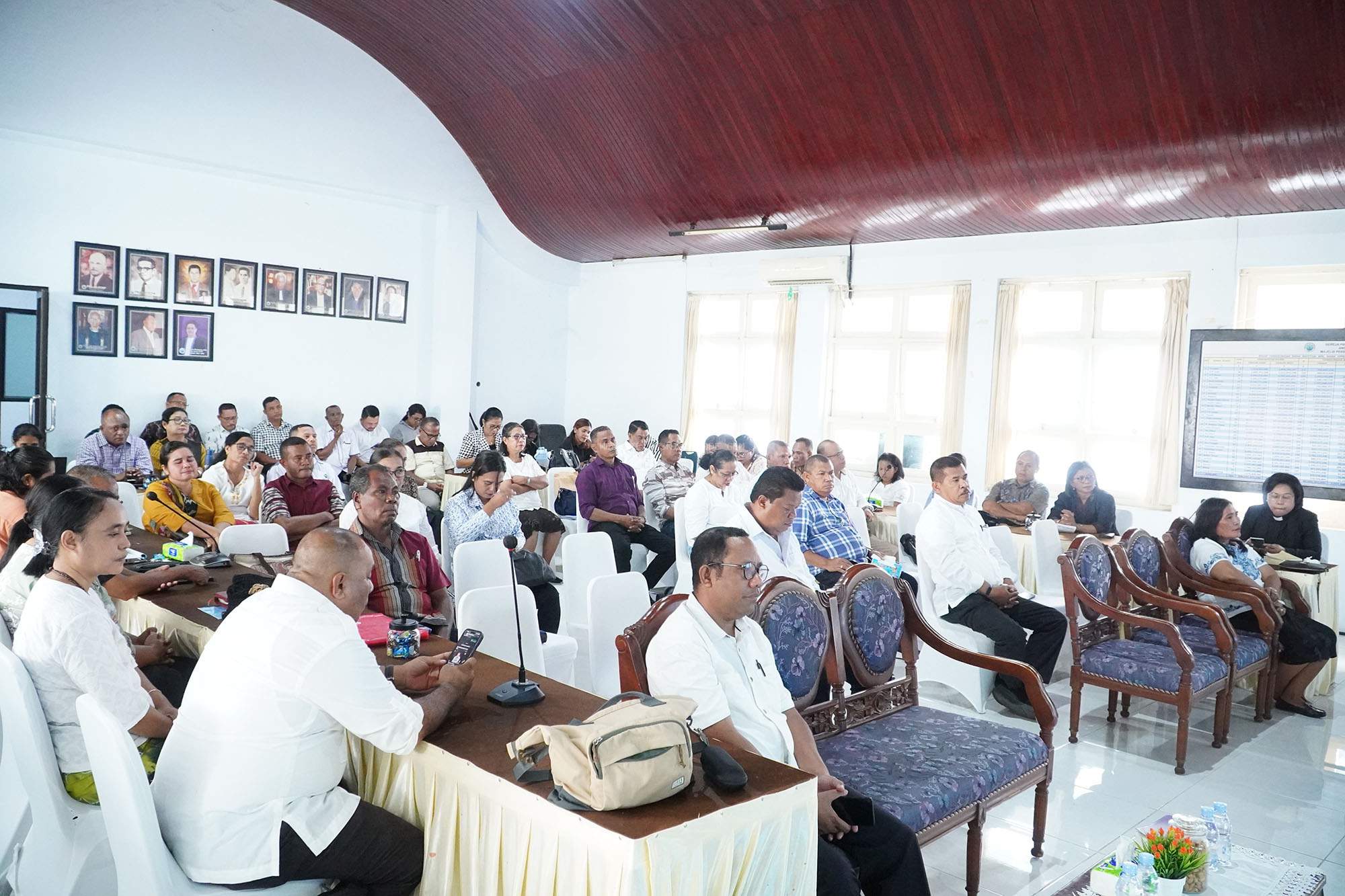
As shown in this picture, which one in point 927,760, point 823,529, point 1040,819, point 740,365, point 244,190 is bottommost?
point 1040,819

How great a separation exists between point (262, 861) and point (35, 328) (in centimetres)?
867

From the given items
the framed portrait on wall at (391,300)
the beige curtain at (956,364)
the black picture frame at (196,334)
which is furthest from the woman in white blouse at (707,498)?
the framed portrait on wall at (391,300)

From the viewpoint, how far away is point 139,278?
985 cm

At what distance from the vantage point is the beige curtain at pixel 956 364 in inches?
406

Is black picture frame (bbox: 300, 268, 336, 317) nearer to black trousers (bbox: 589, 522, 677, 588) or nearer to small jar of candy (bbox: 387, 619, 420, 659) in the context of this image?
black trousers (bbox: 589, 522, 677, 588)

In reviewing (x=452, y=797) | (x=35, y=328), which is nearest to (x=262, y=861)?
(x=452, y=797)

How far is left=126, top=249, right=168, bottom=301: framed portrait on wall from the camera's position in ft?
32.1

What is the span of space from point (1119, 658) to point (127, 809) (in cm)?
412

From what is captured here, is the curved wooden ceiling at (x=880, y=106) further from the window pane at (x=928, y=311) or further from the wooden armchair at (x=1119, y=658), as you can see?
the wooden armchair at (x=1119, y=658)

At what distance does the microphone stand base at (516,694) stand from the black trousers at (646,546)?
4.36 meters

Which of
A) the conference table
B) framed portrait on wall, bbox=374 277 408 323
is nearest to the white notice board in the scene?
the conference table

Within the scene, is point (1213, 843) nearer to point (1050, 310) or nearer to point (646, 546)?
point (646, 546)

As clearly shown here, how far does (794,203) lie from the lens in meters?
10.2

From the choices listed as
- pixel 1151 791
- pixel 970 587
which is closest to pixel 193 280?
pixel 970 587
